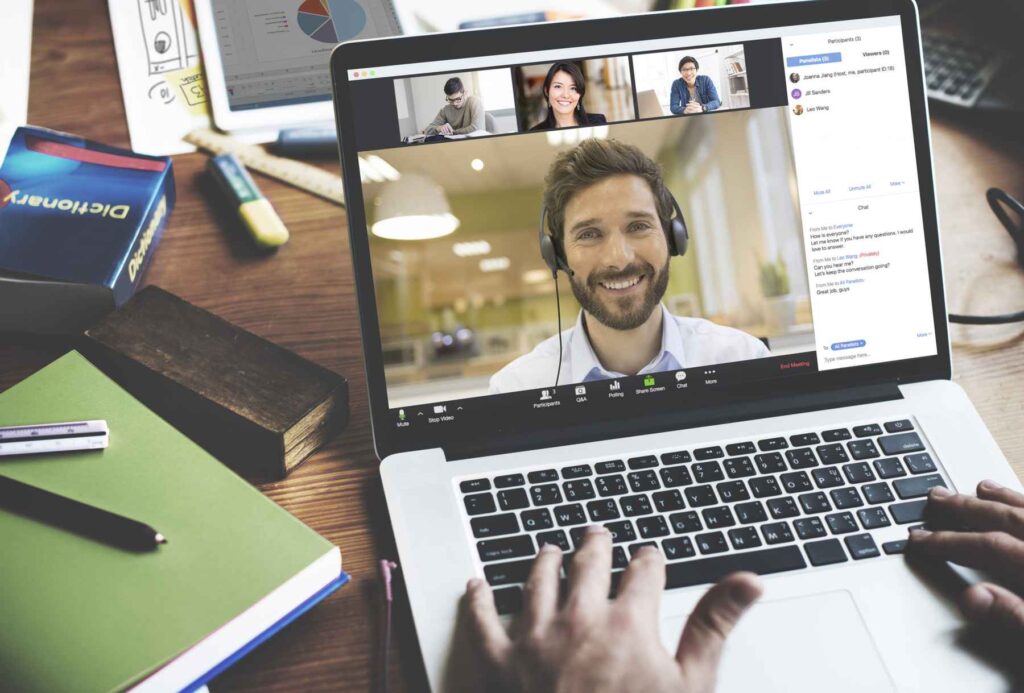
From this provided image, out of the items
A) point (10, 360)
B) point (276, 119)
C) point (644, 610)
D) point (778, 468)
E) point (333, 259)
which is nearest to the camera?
point (644, 610)

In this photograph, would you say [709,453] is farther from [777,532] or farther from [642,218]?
[642,218]

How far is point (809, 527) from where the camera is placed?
606 millimetres

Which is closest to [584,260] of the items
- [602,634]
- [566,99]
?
[566,99]

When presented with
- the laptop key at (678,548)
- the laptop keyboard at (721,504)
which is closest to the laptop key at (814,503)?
the laptop keyboard at (721,504)

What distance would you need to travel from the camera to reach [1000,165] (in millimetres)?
973

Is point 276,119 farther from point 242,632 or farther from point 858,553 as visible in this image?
point 858,553

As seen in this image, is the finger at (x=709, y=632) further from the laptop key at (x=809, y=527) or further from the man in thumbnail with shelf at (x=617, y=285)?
the man in thumbnail with shelf at (x=617, y=285)

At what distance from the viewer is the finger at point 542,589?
52cm

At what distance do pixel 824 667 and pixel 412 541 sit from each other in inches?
11.9

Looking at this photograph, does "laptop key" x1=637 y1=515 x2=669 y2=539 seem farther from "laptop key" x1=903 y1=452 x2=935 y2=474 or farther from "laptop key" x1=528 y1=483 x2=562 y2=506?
"laptop key" x1=903 y1=452 x2=935 y2=474

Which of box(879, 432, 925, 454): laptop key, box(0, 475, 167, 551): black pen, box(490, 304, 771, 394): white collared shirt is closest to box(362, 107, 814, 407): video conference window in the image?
box(490, 304, 771, 394): white collared shirt

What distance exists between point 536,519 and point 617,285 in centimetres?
23

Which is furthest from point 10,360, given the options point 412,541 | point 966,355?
point 966,355

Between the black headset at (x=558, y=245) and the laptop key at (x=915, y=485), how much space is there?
26cm
